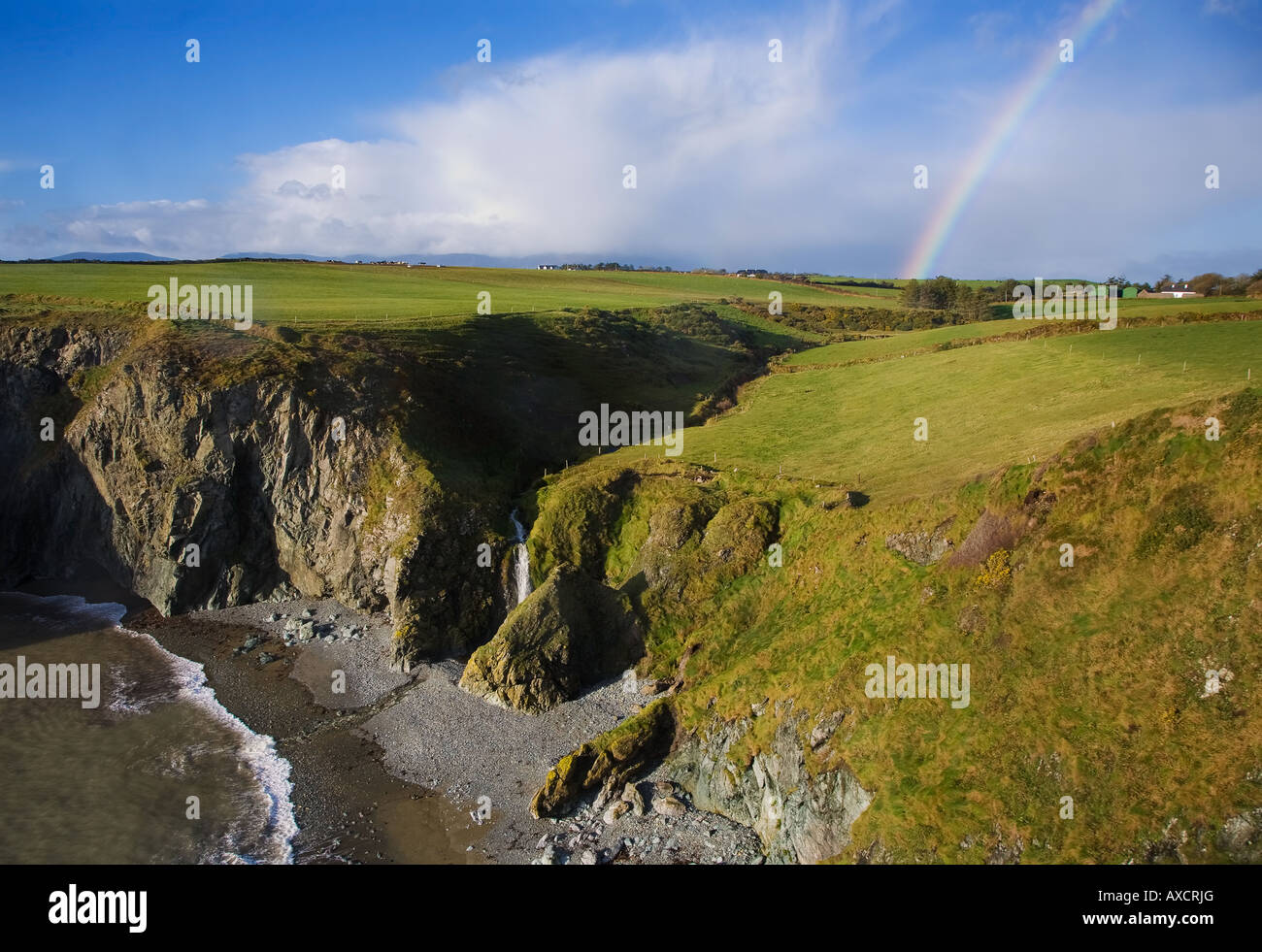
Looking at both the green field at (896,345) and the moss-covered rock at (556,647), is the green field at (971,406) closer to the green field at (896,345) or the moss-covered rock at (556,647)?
the green field at (896,345)

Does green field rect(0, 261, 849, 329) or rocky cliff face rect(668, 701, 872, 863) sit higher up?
green field rect(0, 261, 849, 329)

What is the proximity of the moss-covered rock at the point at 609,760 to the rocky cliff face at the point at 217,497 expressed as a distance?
1858 cm

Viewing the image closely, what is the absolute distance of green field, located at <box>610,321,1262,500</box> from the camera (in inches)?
1575

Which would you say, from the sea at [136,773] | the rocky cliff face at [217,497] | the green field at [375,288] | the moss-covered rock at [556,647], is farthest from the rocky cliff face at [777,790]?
the green field at [375,288]

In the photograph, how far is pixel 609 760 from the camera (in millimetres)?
32750

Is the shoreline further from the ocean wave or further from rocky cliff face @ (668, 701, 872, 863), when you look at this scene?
rocky cliff face @ (668, 701, 872, 863)

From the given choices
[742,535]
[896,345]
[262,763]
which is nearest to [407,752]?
[262,763]

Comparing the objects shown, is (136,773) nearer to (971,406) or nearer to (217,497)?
(217,497)

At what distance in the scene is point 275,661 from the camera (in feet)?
150

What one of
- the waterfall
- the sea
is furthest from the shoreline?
the waterfall

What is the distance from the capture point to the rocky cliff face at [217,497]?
2024 inches

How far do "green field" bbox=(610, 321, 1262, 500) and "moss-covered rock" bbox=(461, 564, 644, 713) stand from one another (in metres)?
13.5

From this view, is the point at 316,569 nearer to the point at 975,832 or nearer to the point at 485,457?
the point at 485,457

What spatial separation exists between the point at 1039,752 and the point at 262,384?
176 ft
